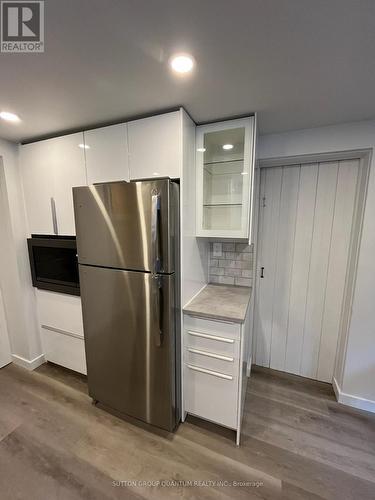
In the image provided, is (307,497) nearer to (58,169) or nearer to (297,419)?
(297,419)

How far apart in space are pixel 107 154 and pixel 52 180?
0.66m

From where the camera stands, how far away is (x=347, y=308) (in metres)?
1.84

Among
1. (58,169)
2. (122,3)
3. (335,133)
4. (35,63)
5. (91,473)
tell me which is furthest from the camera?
(58,169)

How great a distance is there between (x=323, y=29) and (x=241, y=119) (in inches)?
28.5

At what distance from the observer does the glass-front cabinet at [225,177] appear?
60.6 inches

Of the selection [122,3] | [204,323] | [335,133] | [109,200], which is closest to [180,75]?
[122,3]

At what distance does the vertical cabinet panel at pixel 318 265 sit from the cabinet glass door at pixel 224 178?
0.83 meters

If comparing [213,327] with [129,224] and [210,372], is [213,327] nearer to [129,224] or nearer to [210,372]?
[210,372]

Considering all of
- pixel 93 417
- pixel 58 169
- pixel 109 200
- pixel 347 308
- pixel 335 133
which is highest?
pixel 335 133

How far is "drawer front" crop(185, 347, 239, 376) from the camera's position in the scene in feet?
4.78

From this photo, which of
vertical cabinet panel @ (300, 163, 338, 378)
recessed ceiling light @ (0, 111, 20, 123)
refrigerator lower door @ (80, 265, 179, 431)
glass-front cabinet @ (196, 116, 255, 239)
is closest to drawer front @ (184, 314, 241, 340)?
refrigerator lower door @ (80, 265, 179, 431)

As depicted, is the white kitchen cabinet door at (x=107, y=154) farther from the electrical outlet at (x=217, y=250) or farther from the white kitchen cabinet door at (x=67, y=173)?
the electrical outlet at (x=217, y=250)

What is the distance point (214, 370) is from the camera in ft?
4.98

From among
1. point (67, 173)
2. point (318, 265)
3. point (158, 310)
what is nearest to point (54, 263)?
point (67, 173)
